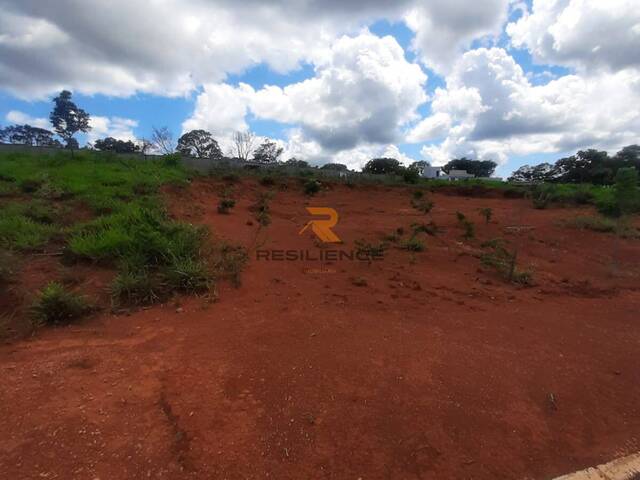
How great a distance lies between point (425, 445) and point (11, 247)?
16.9ft

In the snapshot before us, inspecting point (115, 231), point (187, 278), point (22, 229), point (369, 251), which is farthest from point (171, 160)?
point (187, 278)

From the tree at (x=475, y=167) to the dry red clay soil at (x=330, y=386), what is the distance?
52.6 metres

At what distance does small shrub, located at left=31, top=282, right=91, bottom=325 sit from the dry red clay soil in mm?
153

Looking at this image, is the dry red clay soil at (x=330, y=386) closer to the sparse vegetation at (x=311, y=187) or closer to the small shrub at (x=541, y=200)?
the sparse vegetation at (x=311, y=187)

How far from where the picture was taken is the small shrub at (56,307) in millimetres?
2979

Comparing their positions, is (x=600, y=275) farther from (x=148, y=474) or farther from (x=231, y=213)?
(x=231, y=213)

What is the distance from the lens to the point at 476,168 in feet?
171

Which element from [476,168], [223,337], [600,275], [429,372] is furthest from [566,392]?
[476,168]

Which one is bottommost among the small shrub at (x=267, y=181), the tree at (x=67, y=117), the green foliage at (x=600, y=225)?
the green foliage at (x=600, y=225)

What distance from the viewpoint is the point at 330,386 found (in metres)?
2.23

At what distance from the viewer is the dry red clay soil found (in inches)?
66.0

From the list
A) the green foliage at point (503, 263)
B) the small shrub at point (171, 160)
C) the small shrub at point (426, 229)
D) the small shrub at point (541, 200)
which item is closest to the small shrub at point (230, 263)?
the green foliage at point (503, 263)

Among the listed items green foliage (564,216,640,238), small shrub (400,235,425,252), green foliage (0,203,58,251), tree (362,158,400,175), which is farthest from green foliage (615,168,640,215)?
tree (362,158,400,175)

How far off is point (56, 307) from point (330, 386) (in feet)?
8.73
